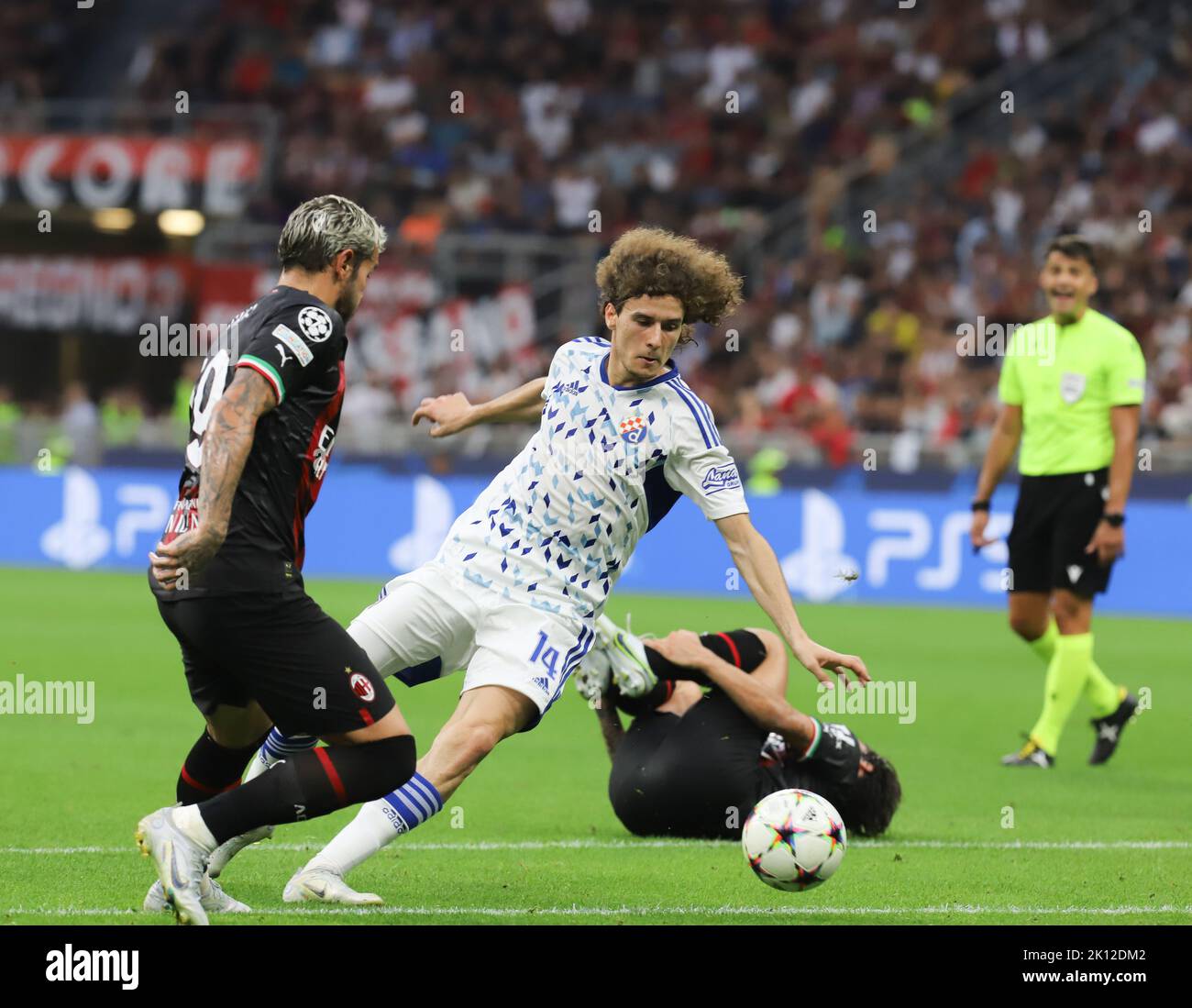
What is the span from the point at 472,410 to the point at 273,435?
1646mm

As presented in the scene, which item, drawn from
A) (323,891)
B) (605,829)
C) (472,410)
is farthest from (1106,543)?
(323,891)

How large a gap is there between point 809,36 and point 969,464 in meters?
12.0

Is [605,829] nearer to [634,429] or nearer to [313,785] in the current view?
[634,429]

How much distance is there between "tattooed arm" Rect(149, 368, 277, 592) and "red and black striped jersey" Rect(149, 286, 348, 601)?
5 centimetres

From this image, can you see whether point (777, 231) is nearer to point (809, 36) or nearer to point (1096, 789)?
point (809, 36)

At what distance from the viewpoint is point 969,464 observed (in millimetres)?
18438

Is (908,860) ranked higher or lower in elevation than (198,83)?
lower

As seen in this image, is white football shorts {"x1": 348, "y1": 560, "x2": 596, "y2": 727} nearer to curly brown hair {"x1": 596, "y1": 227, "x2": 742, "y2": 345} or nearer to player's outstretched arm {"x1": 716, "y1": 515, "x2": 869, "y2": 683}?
player's outstretched arm {"x1": 716, "y1": 515, "x2": 869, "y2": 683}

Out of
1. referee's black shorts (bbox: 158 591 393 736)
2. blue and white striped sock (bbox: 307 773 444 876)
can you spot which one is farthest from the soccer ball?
referee's black shorts (bbox: 158 591 393 736)

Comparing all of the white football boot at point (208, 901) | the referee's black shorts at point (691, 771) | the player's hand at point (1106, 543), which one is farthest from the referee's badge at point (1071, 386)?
the white football boot at point (208, 901)

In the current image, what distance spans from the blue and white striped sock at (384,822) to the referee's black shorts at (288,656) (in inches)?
21.2

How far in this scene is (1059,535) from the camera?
31.6 ft

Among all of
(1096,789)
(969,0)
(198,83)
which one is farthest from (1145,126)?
(1096,789)

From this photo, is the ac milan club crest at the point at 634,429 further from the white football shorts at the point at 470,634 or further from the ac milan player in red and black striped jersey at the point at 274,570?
→ the ac milan player in red and black striped jersey at the point at 274,570
